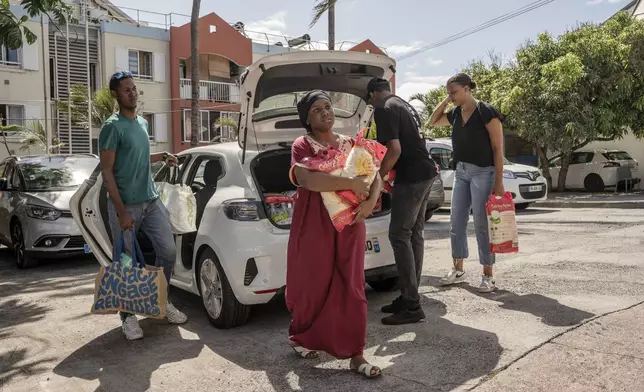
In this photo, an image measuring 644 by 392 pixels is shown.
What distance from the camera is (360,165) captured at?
11.7 ft

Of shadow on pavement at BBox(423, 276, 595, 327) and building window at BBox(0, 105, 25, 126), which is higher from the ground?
building window at BBox(0, 105, 25, 126)

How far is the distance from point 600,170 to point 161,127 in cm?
1930

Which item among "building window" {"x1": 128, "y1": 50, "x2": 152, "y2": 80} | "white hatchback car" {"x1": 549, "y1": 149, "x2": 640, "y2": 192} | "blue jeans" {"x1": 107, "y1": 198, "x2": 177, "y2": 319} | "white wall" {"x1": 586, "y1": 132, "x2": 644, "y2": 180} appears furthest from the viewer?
"building window" {"x1": 128, "y1": 50, "x2": 152, "y2": 80}

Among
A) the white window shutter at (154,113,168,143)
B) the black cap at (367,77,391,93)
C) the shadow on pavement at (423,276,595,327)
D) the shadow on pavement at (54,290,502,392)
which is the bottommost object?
the shadow on pavement at (54,290,502,392)

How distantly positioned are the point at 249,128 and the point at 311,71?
72 cm

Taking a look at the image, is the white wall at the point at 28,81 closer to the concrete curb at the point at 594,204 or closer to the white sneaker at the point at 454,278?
the concrete curb at the point at 594,204

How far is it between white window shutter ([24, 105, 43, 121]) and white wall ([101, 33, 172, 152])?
3.32 meters

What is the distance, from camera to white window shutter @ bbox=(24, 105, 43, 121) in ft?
82.0

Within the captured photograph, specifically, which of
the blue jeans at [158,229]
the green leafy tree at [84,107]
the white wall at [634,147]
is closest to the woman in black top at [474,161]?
the blue jeans at [158,229]

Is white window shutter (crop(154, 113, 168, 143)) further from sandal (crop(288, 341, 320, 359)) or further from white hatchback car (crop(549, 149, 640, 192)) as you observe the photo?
sandal (crop(288, 341, 320, 359))

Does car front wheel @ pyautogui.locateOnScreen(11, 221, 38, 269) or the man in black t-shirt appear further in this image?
car front wheel @ pyautogui.locateOnScreen(11, 221, 38, 269)

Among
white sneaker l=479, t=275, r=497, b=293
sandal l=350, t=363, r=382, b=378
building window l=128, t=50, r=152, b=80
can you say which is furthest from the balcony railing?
sandal l=350, t=363, r=382, b=378

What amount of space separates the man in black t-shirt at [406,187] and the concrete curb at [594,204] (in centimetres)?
1186

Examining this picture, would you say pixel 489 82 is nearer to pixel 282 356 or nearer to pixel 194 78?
pixel 194 78
